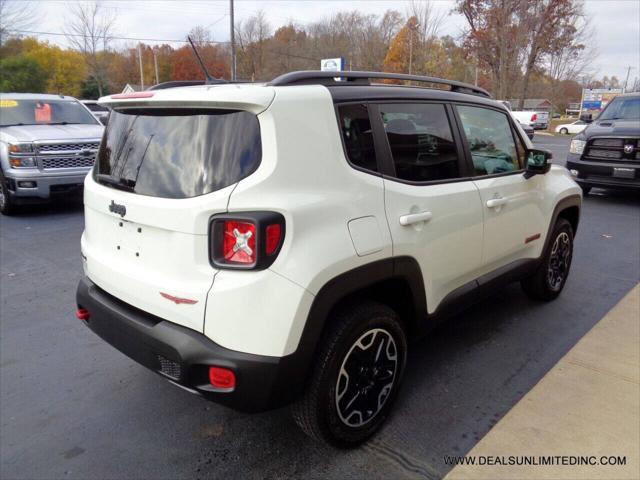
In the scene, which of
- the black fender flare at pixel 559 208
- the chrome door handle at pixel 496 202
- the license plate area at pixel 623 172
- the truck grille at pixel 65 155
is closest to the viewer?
the chrome door handle at pixel 496 202

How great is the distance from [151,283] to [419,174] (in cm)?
155

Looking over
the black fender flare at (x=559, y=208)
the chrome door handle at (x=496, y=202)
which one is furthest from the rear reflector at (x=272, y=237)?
the black fender flare at (x=559, y=208)

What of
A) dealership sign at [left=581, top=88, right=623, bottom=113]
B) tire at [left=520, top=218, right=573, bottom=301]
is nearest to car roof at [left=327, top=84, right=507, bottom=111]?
tire at [left=520, top=218, right=573, bottom=301]

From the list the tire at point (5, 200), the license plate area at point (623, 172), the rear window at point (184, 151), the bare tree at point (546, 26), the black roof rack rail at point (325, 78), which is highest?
the bare tree at point (546, 26)

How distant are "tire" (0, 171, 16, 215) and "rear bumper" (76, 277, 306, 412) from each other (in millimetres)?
6732

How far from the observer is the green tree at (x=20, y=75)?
1430 inches

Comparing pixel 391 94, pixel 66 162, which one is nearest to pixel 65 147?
pixel 66 162

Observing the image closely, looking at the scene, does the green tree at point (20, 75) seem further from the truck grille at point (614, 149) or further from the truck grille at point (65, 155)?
the truck grille at point (614, 149)

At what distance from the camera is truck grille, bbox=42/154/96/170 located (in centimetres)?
755

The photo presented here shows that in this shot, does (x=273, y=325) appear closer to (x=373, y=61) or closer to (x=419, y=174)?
(x=419, y=174)

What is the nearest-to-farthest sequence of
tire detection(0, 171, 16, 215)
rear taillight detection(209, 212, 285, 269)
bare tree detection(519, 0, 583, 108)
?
rear taillight detection(209, 212, 285, 269)
tire detection(0, 171, 16, 215)
bare tree detection(519, 0, 583, 108)

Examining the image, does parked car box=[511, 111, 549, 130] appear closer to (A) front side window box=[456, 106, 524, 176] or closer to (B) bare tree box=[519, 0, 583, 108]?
(B) bare tree box=[519, 0, 583, 108]

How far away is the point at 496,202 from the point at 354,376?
1.60 m

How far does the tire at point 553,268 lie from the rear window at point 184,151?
9.86 feet
